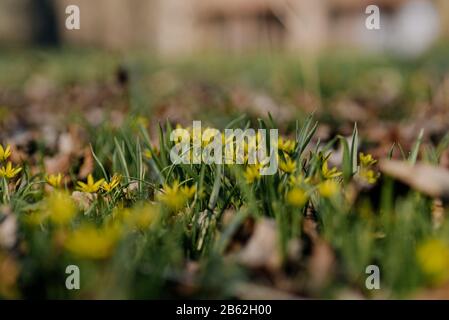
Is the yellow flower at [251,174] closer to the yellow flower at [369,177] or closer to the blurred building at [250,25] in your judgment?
the yellow flower at [369,177]

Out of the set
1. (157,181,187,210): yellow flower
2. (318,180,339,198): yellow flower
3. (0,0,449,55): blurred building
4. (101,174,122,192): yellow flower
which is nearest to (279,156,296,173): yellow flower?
(318,180,339,198): yellow flower

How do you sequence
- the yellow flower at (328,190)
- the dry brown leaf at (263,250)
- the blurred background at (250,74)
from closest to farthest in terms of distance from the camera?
the dry brown leaf at (263,250), the yellow flower at (328,190), the blurred background at (250,74)

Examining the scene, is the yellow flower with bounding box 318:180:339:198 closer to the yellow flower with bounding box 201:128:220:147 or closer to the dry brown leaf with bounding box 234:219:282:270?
the dry brown leaf with bounding box 234:219:282:270

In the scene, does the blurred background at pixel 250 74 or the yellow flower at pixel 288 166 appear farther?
the blurred background at pixel 250 74

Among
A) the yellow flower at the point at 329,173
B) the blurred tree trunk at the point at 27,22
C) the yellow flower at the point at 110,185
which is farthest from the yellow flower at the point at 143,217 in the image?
the blurred tree trunk at the point at 27,22

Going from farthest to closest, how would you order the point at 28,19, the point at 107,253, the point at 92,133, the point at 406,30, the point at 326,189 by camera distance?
1. the point at 28,19
2. the point at 406,30
3. the point at 92,133
4. the point at 326,189
5. the point at 107,253
